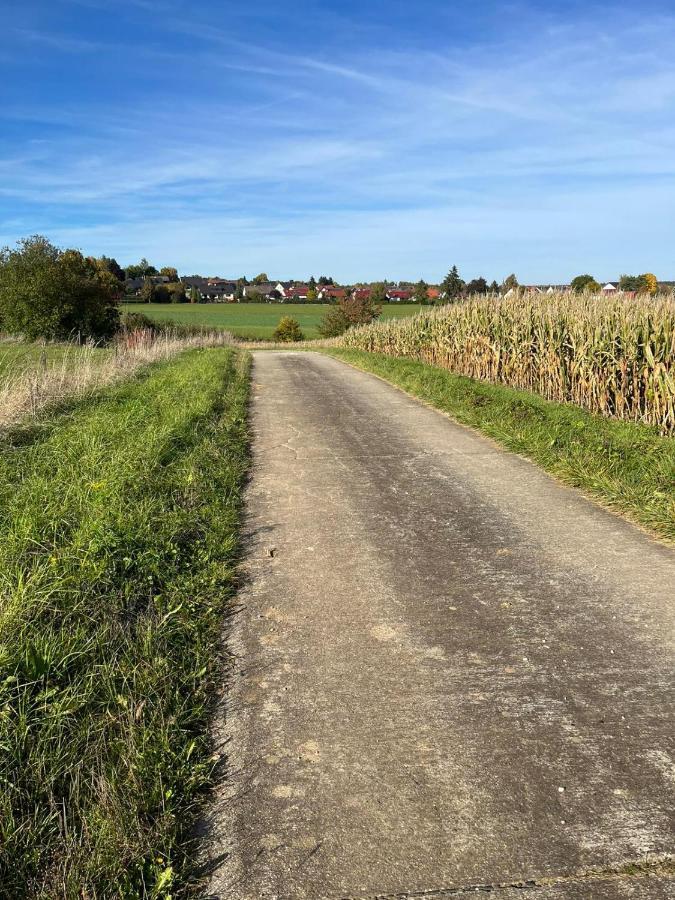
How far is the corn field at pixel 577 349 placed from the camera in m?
10.1

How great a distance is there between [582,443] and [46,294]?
34.4m

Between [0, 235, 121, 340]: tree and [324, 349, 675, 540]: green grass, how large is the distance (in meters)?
26.7

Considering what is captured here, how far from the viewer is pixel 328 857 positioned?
2.20m

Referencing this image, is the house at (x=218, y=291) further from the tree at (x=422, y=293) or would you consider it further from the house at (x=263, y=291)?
the tree at (x=422, y=293)

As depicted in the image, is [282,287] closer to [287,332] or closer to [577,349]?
[287,332]

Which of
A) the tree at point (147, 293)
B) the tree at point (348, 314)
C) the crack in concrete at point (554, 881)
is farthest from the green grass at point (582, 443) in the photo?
the tree at point (147, 293)

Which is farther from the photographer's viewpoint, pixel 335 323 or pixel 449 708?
pixel 335 323

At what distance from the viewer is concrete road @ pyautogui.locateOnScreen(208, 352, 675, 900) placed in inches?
85.7

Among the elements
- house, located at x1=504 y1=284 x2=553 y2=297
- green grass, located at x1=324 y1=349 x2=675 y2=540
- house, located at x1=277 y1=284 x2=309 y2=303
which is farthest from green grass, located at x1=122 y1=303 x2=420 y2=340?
green grass, located at x1=324 y1=349 x2=675 y2=540

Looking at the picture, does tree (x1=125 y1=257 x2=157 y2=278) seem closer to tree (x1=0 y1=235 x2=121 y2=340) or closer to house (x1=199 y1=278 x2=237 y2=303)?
house (x1=199 y1=278 x2=237 y2=303)

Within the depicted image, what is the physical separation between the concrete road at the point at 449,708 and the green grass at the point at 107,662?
22 cm

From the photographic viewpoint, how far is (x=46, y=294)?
35.8m

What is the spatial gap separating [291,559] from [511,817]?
8.93 feet

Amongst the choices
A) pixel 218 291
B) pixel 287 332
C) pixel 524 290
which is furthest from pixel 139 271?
pixel 524 290
